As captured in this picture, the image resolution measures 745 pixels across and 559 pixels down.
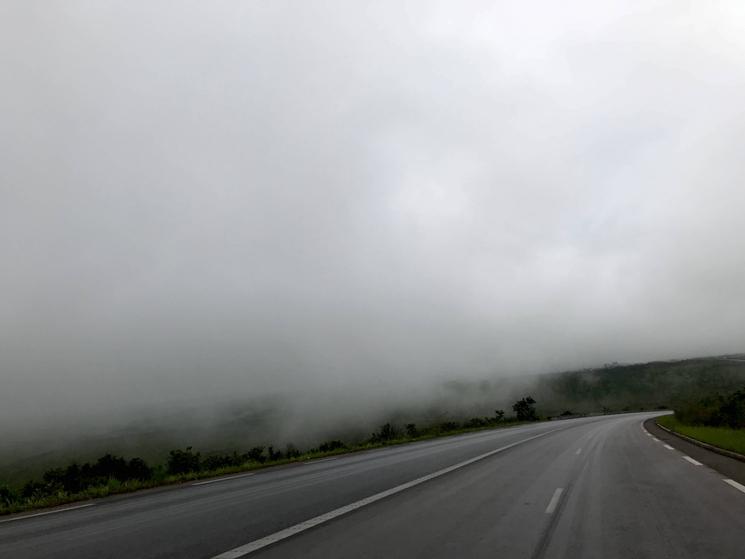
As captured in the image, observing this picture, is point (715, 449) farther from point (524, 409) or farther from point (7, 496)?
point (524, 409)

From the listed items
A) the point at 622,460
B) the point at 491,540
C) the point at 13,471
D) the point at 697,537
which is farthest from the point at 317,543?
the point at 13,471

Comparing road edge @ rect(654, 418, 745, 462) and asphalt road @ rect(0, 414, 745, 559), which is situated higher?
asphalt road @ rect(0, 414, 745, 559)

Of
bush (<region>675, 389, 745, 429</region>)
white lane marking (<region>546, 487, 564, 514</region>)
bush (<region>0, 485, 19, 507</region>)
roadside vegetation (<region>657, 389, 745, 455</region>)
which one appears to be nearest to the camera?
white lane marking (<region>546, 487, 564, 514</region>)

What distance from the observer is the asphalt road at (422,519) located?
23.2 ft

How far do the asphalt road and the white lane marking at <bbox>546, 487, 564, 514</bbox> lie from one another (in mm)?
21

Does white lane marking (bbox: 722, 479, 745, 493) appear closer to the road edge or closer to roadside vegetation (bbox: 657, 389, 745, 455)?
the road edge

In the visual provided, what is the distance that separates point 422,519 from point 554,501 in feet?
10.2

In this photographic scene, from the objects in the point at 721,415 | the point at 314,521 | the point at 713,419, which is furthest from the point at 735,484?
the point at 713,419

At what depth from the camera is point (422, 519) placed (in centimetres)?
898

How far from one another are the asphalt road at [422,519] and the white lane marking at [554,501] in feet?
0.07

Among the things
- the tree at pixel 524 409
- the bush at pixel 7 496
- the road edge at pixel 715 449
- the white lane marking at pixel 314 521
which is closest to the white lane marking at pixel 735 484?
the road edge at pixel 715 449

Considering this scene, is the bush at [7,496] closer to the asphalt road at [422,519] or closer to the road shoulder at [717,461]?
the asphalt road at [422,519]

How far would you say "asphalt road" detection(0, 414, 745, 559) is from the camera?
706 cm

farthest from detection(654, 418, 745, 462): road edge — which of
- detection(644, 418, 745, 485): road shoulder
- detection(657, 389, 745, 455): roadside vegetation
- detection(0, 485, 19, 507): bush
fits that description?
detection(0, 485, 19, 507): bush
